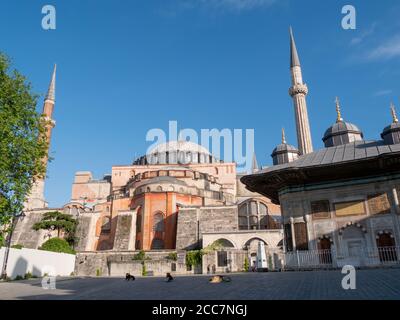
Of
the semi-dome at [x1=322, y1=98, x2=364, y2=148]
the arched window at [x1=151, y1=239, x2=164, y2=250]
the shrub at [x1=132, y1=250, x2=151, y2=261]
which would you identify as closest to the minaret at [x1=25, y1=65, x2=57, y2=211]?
the arched window at [x1=151, y1=239, x2=164, y2=250]

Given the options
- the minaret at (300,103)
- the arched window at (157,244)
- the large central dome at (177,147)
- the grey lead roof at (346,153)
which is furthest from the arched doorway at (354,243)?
the large central dome at (177,147)

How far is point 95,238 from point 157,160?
21820mm

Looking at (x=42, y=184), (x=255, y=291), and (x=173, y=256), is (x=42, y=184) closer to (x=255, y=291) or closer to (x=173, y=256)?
(x=173, y=256)

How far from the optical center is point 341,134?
26.0 m

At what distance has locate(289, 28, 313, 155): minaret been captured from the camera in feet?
121

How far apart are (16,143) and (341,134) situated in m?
22.4

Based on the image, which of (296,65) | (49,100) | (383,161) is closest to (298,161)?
(383,161)

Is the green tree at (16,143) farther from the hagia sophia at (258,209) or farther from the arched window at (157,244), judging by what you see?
the arched window at (157,244)

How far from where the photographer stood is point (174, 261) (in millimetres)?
29172

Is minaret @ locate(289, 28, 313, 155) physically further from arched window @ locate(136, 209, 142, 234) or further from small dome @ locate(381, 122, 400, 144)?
arched window @ locate(136, 209, 142, 234)

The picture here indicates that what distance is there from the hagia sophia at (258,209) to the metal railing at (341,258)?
0.05 meters

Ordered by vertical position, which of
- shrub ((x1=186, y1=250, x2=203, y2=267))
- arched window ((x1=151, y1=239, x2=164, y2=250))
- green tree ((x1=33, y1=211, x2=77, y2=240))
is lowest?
shrub ((x1=186, y1=250, x2=203, y2=267))

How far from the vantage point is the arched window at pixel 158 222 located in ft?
125
